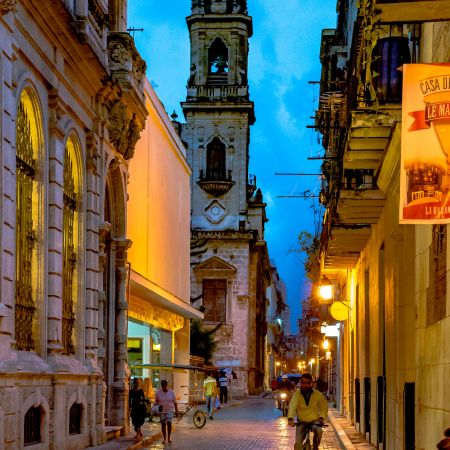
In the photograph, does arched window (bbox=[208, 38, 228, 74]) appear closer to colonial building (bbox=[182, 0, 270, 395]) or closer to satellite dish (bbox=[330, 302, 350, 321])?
colonial building (bbox=[182, 0, 270, 395])

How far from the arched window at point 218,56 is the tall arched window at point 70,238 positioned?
47252 mm

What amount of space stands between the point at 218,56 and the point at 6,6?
176 feet

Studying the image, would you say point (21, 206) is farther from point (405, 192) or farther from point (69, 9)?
point (405, 192)

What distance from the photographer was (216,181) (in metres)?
65.2

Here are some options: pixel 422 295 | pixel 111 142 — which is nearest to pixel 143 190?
pixel 111 142

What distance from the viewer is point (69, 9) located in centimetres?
1786

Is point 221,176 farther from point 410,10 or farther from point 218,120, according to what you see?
point 410,10

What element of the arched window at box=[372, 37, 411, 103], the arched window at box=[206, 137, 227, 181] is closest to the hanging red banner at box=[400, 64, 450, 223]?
the arched window at box=[372, 37, 411, 103]

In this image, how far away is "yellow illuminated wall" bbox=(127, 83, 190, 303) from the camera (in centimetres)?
2908

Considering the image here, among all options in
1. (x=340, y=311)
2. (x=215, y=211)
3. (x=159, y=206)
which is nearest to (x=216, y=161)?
(x=215, y=211)

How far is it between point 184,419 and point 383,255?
16.8m

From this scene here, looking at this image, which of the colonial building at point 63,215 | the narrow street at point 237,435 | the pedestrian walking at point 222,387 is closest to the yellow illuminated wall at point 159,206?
the colonial building at point 63,215

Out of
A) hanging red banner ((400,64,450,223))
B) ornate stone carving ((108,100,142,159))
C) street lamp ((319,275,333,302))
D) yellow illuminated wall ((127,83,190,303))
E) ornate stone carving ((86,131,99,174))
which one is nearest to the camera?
hanging red banner ((400,64,450,223))

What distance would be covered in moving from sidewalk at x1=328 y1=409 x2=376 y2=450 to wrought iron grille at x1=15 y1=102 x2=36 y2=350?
7263 mm
